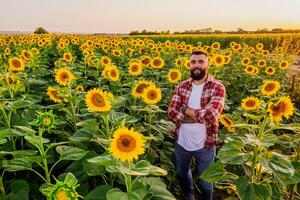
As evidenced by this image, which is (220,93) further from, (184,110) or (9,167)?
(9,167)

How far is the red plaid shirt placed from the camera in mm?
3686

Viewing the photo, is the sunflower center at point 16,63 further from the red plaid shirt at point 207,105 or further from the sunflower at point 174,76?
the red plaid shirt at point 207,105

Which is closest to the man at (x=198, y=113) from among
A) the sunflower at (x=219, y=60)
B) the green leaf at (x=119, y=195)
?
the green leaf at (x=119, y=195)

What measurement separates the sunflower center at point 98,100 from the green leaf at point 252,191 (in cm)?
109

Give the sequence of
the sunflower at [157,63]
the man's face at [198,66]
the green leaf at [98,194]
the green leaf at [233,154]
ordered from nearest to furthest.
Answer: the green leaf at [98,194] < the green leaf at [233,154] < the man's face at [198,66] < the sunflower at [157,63]

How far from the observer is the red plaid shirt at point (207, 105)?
3686 millimetres

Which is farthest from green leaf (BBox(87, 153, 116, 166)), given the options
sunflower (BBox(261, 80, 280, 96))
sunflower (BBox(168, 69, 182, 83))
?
sunflower (BBox(168, 69, 182, 83))

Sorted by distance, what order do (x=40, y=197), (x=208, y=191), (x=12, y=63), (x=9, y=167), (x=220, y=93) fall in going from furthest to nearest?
A: (x=12, y=63), (x=208, y=191), (x=220, y=93), (x=40, y=197), (x=9, y=167)

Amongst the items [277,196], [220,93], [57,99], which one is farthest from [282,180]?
[57,99]

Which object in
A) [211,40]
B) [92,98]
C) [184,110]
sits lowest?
[211,40]

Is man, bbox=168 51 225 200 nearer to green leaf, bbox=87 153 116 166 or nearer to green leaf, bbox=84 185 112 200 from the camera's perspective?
green leaf, bbox=84 185 112 200

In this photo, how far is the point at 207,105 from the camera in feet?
12.3

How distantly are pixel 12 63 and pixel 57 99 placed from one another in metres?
1.55

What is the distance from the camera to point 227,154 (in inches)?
108
